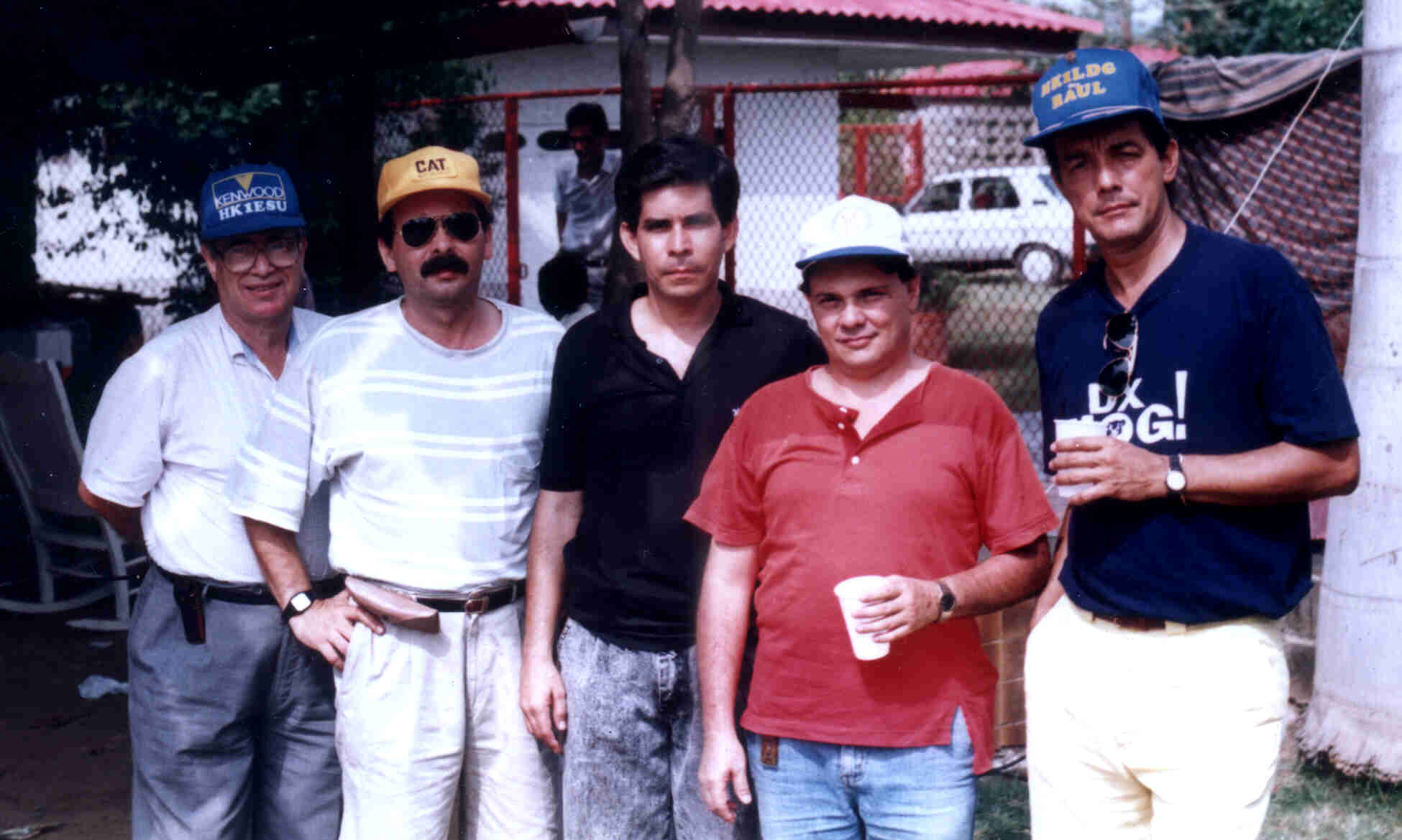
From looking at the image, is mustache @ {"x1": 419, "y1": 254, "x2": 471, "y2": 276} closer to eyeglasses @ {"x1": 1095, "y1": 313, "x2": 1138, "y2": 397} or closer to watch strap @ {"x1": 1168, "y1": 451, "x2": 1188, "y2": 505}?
eyeglasses @ {"x1": 1095, "y1": 313, "x2": 1138, "y2": 397}

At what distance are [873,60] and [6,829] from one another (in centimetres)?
1330

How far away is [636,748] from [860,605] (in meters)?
0.70

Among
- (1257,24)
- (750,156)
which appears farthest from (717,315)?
(1257,24)

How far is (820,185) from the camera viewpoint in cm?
1323

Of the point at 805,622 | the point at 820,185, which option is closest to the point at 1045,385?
the point at 805,622

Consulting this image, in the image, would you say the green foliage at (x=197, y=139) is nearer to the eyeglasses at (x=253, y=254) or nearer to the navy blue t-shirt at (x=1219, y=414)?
the eyeglasses at (x=253, y=254)

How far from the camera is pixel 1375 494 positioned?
4574mm

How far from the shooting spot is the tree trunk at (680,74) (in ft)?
20.5

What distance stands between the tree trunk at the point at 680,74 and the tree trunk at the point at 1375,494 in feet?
9.04

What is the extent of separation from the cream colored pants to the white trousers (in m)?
1.17

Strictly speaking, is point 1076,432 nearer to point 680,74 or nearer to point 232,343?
point 232,343

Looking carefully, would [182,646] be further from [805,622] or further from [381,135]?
[381,135]

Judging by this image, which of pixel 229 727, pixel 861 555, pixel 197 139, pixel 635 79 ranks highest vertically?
pixel 197 139

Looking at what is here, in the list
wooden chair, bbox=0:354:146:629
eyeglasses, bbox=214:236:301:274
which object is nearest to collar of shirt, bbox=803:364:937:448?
eyeglasses, bbox=214:236:301:274
